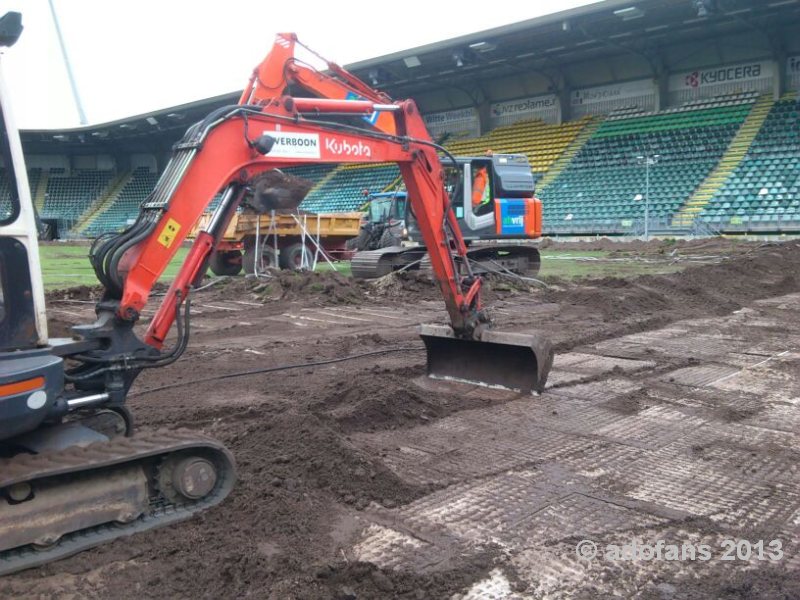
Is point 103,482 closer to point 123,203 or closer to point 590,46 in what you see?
point 590,46

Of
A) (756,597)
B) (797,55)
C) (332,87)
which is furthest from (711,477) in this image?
(797,55)

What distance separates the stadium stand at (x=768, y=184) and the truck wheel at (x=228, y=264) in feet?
53.4

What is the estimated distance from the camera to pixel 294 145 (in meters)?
5.21

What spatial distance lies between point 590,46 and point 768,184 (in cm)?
918

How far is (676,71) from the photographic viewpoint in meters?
31.2

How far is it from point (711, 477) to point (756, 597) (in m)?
1.47

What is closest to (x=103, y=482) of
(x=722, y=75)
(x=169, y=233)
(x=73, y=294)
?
(x=169, y=233)

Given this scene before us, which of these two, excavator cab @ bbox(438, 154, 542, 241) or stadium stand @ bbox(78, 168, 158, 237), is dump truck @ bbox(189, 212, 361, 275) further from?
stadium stand @ bbox(78, 168, 158, 237)

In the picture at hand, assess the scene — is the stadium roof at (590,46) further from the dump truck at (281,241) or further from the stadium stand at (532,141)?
the dump truck at (281,241)

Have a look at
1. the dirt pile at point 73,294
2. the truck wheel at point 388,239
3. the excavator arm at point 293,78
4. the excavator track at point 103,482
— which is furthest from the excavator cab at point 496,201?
A: the excavator track at point 103,482

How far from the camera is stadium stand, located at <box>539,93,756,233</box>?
27938 millimetres

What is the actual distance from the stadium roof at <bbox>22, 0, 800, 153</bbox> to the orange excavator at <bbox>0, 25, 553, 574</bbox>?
19.6 m

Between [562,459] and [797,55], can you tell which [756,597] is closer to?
[562,459]

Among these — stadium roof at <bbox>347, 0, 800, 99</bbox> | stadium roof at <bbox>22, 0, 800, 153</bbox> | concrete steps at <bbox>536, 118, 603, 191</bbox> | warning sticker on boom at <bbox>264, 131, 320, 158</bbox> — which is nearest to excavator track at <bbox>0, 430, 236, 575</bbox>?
warning sticker on boom at <bbox>264, 131, 320, 158</bbox>
